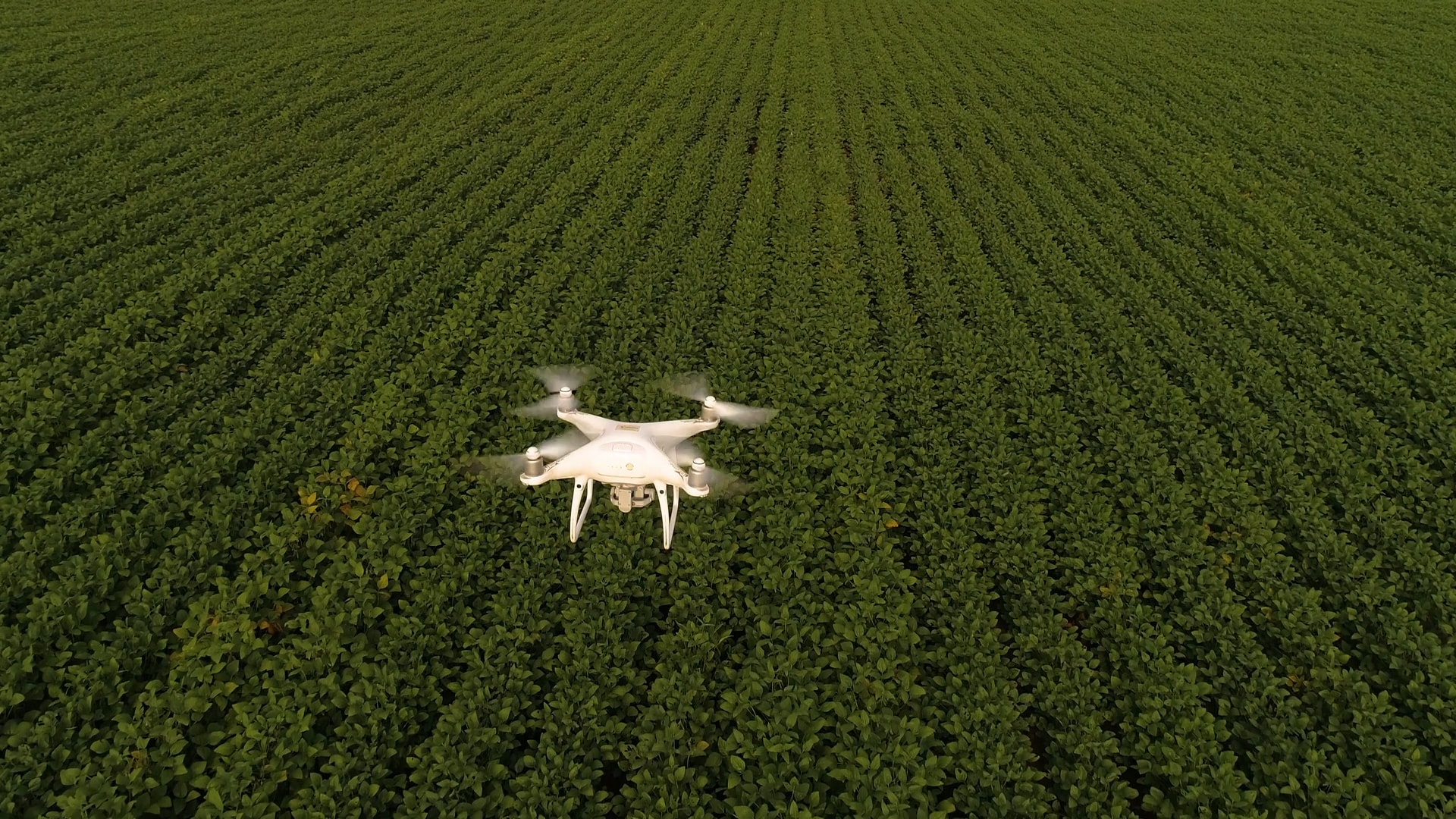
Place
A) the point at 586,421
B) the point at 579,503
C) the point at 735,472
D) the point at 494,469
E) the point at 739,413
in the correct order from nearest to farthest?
the point at 586,421, the point at 579,503, the point at 739,413, the point at 494,469, the point at 735,472

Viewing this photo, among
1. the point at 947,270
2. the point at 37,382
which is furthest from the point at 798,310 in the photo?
the point at 37,382

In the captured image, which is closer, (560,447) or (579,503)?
(560,447)

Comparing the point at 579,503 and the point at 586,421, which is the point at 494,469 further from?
the point at 586,421

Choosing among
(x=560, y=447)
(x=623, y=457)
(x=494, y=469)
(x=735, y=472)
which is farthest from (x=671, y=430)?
(x=494, y=469)

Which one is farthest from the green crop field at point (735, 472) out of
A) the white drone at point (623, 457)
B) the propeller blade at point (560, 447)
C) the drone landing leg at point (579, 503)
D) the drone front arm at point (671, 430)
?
the drone front arm at point (671, 430)

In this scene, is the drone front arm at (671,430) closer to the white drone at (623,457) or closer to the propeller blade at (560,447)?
the white drone at (623,457)

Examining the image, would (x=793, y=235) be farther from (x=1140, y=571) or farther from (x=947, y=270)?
(x=1140, y=571)

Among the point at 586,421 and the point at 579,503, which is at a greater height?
the point at 586,421

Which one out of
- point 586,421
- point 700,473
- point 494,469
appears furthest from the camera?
point 494,469
